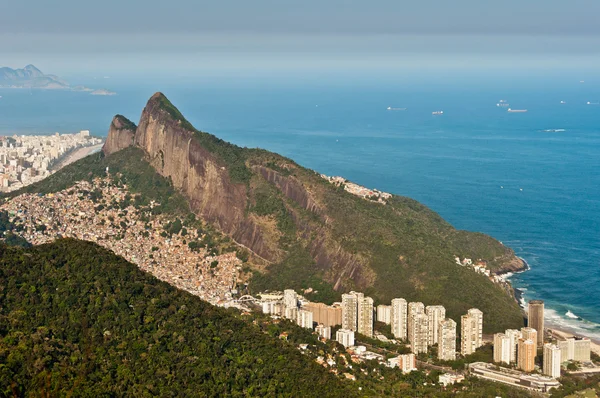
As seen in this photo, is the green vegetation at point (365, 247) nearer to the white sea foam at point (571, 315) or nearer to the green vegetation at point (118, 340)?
the white sea foam at point (571, 315)

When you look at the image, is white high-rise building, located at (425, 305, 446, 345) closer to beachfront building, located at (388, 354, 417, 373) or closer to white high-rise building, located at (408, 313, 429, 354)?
white high-rise building, located at (408, 313, 429, 354)

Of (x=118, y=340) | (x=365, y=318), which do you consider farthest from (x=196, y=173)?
(x=118, y=340)

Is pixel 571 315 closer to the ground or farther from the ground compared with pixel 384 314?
farther from the ground

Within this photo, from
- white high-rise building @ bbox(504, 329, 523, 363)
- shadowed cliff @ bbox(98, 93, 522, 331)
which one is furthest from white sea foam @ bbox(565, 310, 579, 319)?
white high-rise building @ bbox(504, 329, 523, 363)

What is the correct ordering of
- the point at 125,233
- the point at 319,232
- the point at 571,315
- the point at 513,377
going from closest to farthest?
the point at 513,377, the point at 571,315, the point at 319,232, the point at 125,233

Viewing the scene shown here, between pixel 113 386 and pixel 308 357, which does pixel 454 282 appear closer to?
pixel 308 357

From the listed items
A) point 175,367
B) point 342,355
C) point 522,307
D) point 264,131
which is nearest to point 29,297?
point 175,367

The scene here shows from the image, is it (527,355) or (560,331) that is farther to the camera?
(560,331)

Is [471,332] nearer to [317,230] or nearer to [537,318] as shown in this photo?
[537,318]
